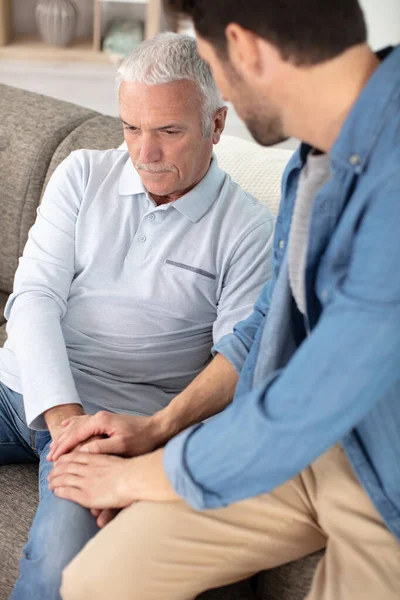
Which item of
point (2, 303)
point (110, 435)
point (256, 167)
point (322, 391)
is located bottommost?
point (2, 303)

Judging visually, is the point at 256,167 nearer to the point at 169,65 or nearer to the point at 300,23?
the point at 169,65

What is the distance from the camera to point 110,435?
1374 millimetres

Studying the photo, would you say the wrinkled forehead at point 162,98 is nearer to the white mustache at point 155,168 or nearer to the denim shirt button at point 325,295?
the white mustache at point 155,168

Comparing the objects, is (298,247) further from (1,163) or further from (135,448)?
(1,163)

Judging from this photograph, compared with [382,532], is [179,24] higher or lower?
higher

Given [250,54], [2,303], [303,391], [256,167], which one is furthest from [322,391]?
[2,303]

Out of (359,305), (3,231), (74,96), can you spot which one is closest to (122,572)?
(359,305)

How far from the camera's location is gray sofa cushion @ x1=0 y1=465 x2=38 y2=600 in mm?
1470

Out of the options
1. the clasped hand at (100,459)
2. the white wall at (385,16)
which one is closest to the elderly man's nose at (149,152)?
the clasped hand at (100,459)

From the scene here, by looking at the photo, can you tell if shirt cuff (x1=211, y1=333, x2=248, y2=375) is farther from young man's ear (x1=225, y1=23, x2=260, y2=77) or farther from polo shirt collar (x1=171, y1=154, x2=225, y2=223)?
young man's ear (x1=225, y1=23, x2=260, y2=77)

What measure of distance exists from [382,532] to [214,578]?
0.87 feet

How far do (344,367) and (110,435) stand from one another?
22.0 inches

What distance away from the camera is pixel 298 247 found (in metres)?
1.19

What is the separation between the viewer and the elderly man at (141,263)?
154cm
